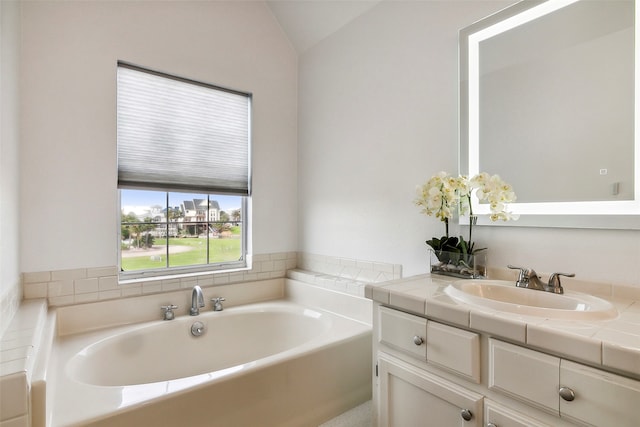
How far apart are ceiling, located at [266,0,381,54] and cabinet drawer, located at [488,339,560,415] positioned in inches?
87.9

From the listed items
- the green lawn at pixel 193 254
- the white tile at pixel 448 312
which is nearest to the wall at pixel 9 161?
the green lawn at pixel 193 254

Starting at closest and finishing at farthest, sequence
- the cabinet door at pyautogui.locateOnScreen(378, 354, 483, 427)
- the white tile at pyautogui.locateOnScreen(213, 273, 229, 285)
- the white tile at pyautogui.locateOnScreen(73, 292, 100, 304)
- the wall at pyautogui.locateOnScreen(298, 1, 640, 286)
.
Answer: the cabinet door at pyautogui.locateOnScreen(378, 354, 483, 427) < the wall at pyautogui.locateOnScreen(298, 1, 640, 286) < the white tile at pyautogui.locateOnScreen(73, 292, 100, 304) < the white tile at pyautogui.locateOnScreen(213, 273, 229, 285)

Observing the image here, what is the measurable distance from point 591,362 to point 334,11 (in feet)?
8.33

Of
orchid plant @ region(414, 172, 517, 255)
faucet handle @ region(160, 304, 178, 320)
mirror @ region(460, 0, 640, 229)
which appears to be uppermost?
mirror @ region(460, 0, 640, 229)

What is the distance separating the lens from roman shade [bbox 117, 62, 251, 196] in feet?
7.30

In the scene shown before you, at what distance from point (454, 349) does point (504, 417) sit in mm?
226

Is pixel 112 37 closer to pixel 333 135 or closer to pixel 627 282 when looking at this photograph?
pixel 333 135

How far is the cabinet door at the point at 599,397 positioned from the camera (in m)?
0.80

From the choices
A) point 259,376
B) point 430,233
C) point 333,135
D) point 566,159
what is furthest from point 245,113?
point 566,159

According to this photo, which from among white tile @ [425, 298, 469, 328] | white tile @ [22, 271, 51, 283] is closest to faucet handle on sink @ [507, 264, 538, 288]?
white tile @ [425, 298, 469, 328]

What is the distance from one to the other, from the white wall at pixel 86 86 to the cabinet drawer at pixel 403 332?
5.74 feet

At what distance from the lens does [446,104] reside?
1.87 metres

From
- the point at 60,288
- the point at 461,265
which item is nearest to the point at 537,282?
the point at 461,265

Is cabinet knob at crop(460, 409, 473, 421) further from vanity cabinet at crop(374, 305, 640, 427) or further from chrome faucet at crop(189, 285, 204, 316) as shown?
chrome faucet at crop(189, 285, 204, 316)
